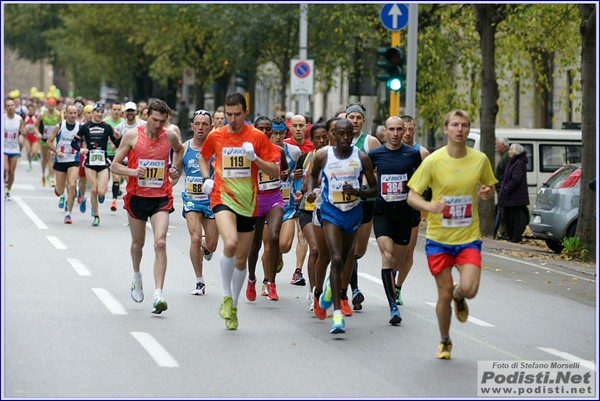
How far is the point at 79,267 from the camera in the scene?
603 inches

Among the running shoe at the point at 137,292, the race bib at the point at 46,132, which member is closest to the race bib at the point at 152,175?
the running shoe at the point at 137,292

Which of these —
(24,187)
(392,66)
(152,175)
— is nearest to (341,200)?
(152,175)

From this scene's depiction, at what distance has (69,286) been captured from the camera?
13.6m

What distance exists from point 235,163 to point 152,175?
1.19 m

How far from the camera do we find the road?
8.50 metres

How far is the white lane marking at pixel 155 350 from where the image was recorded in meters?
9.20

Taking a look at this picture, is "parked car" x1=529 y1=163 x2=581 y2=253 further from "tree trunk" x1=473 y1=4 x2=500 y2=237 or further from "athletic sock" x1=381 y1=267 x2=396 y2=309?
"athletic sock" x1=381 y1=267 x2=396 y2=309

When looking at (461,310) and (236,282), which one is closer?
(461,310)

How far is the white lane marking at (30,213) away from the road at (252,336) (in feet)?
12.4

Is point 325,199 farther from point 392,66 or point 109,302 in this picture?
point 392,66

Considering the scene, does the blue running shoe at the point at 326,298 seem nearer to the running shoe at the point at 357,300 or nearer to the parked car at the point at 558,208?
the running shoe at the point at 357,300

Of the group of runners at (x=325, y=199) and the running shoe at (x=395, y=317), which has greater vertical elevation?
the group of runners at (x=325, y=199)

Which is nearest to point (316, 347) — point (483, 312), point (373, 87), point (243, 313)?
point (243, 313)

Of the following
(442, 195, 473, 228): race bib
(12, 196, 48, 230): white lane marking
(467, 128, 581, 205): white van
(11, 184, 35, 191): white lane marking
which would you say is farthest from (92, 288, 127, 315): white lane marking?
(11, 184, 35, 191): white lane marking
